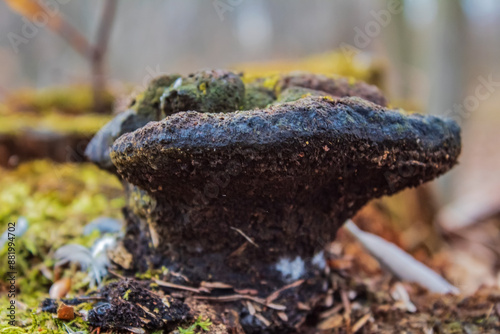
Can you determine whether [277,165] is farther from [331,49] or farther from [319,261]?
[331,49]

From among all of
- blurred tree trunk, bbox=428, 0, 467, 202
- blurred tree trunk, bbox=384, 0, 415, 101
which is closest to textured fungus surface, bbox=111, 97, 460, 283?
blurred tree trunk, bbox=428, 0, 467, 202

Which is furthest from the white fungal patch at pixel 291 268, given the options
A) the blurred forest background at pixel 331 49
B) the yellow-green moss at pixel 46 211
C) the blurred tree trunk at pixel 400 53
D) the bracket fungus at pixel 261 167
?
the blurred tree trunk at pixel 400 53

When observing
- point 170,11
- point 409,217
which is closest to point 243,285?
point 409,217

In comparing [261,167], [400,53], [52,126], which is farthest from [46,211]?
[400,53]

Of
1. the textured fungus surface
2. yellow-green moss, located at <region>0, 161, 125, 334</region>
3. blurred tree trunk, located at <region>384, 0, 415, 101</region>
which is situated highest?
blurred tree trunk, located at <region>384, 0, 415, 101</region>

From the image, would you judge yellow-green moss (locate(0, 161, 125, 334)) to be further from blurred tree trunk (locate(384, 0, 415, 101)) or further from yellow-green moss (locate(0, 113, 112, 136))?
blurred tree trunk (locate(384, 0, 415, 101))

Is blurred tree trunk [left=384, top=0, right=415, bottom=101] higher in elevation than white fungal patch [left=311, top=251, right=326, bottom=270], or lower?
higher

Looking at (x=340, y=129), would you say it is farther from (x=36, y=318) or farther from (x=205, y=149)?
(x=36, y=318)
